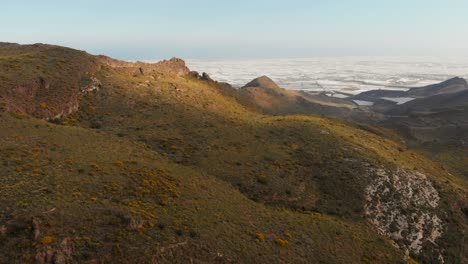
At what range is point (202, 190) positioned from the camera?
126 ft

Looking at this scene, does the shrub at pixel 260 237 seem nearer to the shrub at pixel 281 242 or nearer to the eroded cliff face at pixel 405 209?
the shrub at pixel 281 242

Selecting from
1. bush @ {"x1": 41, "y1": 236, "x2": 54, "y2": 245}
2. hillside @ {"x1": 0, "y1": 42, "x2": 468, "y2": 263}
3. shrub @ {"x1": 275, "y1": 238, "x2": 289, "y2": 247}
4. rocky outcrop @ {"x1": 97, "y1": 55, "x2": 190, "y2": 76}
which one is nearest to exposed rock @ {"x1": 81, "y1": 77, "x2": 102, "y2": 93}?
hillside @ {"x1": 0, "y1": 42, "x2": 468, "y2": 263}

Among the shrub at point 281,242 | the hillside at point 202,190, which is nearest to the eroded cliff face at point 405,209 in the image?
the hillside at point 202,190

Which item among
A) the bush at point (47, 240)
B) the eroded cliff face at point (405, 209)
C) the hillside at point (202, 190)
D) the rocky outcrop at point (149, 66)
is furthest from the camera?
the rocky outcrop at point (149, 66)

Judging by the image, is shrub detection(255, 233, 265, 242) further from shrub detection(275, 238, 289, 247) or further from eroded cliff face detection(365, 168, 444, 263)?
eroded cliff face detection(365, 168, 444, 263)

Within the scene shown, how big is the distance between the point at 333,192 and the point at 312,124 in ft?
76.7

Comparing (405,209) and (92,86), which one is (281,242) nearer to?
(405,209)

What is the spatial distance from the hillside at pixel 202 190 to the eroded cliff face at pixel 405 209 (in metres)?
0.16

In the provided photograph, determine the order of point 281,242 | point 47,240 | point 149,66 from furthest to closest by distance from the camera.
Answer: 1. point 149,66
2. point 281,242
3. point 47,240

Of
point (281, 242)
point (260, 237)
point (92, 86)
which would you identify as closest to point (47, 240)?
point (260, 237)

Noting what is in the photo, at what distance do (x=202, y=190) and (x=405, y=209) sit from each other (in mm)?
25785

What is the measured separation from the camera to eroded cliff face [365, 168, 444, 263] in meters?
40.2

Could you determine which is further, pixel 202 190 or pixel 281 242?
pixel 202 190

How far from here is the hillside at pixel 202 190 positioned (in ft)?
85.8
